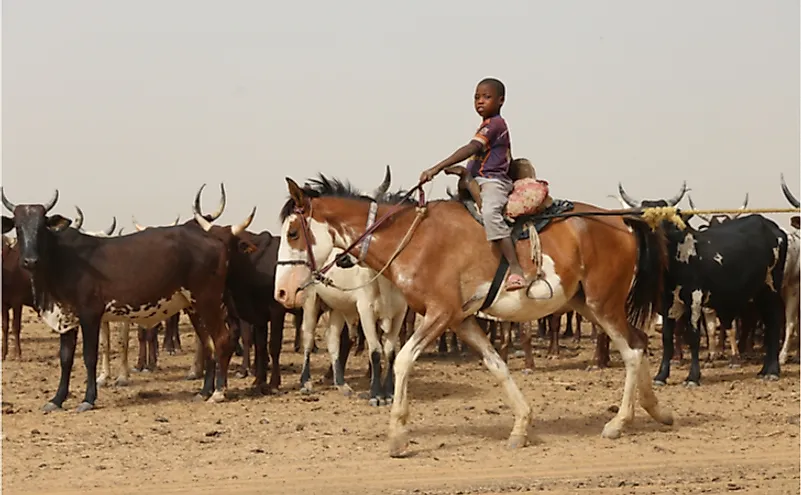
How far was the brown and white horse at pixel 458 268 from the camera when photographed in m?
9.32

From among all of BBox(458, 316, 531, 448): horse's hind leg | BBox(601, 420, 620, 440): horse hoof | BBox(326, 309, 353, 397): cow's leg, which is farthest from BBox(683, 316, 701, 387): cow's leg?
BBox(458, 316, 531, 448): horse's hind leg

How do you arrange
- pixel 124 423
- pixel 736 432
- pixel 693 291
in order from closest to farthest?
pixel 736 432 < pixel 124 423 < pixel 693 291

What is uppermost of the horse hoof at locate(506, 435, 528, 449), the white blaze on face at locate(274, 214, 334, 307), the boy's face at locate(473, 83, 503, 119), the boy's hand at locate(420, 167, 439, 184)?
the boy's face at locate(473, 83, 503, 119)

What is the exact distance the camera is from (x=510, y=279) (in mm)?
9305

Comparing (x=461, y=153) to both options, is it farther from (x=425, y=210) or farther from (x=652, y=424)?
(x=652, y=424)

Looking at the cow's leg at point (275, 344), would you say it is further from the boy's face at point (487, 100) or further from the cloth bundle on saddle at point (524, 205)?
the boy's face at point (487, 100)

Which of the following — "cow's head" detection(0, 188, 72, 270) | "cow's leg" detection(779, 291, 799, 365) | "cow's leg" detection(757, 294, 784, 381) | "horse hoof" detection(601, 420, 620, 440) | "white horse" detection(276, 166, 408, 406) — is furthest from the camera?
"cow's leg" detection(779, 291, 799, 365)

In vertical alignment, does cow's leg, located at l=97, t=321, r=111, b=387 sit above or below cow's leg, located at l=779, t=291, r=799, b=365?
below

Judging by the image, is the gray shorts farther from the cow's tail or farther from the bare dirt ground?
the bare dirt ground

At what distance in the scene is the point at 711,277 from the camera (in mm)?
13859

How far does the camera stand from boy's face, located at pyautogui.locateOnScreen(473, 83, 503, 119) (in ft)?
31.4

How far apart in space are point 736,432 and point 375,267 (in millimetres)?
3736

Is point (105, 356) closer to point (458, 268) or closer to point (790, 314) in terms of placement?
point (458, 268)

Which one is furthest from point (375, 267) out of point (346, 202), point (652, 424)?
point (652, 424)
